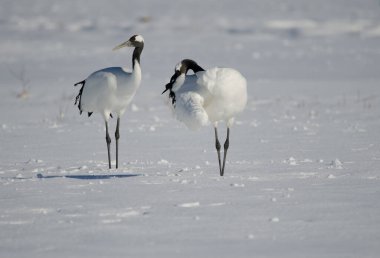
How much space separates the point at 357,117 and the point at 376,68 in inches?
421

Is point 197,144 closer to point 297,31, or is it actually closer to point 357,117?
point 357,117

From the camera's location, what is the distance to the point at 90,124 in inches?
573

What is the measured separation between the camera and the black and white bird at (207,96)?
873cm

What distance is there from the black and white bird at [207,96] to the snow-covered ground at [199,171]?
2.18 feet

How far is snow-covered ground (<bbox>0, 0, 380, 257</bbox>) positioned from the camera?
19.6ft

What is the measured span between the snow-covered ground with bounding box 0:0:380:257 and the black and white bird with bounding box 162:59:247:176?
664 mm

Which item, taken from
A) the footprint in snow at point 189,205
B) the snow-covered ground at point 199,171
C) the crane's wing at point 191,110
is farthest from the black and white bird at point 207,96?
the footprint in snow at point 189,205

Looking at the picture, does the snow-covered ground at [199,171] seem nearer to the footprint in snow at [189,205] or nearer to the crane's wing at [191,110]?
the footprint in snow at [189,205]

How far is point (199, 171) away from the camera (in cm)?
941

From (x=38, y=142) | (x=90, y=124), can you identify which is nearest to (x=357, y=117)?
(x=90, y=124)

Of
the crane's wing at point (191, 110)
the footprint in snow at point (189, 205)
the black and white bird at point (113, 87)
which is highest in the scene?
the black and white bird at point (113, 87)

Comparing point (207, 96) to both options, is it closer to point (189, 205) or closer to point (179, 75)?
point (179, 75)

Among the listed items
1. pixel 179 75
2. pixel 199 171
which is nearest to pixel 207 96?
pixel 179 75

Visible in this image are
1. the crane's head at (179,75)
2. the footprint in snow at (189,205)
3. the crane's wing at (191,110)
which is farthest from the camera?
the crane's head at (179,75)
